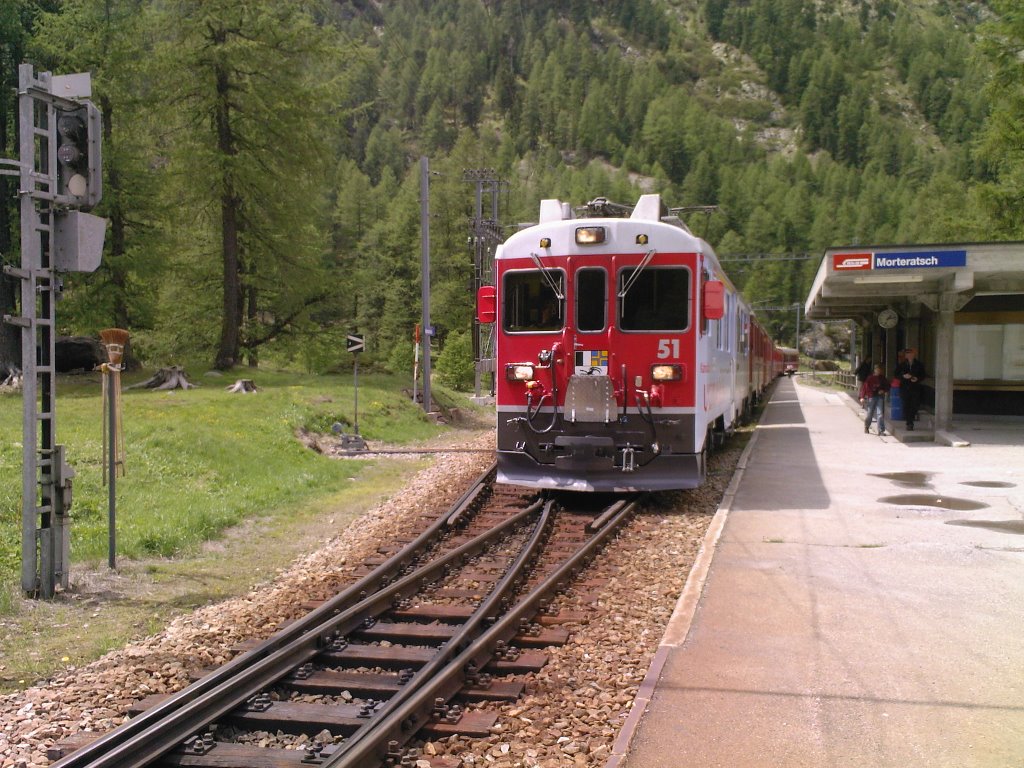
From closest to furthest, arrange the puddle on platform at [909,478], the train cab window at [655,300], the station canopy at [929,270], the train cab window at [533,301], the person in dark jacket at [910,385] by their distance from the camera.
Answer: the train cab window at [655,300], the train cab window at [533,301], the puddle on platform at [909,478], the station canopy at [929,270], the person in dark jacket at [910,385]

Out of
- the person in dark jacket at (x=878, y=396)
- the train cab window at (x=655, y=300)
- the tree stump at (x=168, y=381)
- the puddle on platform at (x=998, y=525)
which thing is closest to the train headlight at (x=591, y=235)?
the train cab window at (x=655, y=300)

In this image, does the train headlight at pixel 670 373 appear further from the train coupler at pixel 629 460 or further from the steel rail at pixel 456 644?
the steel rail at pixel 456 644

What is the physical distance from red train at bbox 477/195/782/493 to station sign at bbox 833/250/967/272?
7812mm

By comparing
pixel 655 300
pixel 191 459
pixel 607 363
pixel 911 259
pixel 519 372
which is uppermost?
pixel 911 259

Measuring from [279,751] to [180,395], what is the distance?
734 inches

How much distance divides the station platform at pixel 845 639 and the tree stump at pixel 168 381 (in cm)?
1661

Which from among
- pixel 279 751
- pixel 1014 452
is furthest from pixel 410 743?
pixel 1014 452

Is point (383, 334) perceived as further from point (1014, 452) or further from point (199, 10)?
point (1014, 452)

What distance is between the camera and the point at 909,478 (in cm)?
1348

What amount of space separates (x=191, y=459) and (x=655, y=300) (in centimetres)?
771

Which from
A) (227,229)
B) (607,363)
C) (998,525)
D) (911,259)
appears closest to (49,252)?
(607,363)

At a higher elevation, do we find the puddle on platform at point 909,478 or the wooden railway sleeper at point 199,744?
the puddle on platform at point 909,478

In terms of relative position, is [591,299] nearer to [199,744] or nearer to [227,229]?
[199,744]

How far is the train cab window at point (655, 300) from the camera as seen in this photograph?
36.2ft
